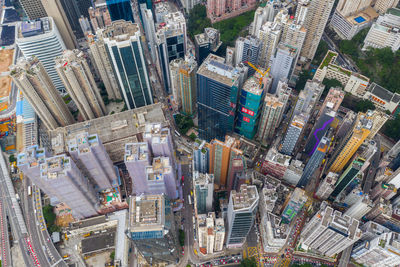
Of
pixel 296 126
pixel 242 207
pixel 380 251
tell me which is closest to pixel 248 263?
pixel 242 207

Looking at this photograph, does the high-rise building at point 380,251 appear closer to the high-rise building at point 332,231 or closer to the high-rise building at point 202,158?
the high-rise building at point 332,231

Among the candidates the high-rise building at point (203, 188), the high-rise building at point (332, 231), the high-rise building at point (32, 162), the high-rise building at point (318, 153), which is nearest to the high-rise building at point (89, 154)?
the high-rise building at point (32, 162)

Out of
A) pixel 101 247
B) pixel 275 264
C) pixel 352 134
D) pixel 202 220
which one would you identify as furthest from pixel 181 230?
pixel 352 134

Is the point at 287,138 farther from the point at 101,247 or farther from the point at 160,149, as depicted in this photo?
the point at 101,247

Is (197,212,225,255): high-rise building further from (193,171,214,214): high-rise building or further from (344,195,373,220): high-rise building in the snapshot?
(344,195,373,220): high-rise building

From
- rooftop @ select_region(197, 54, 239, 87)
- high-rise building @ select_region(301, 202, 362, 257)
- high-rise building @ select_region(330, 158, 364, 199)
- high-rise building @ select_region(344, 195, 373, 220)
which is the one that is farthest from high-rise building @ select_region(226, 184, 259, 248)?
rooftop @ select_region(197, 54, 239, 87)
